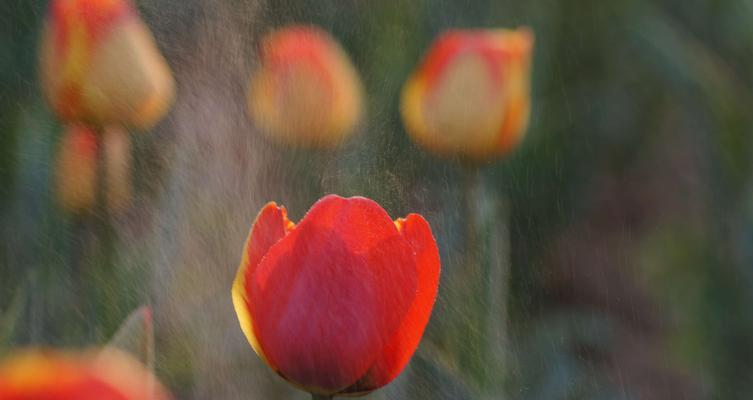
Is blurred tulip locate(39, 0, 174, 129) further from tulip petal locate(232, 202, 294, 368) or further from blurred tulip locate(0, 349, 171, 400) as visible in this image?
blurred tulip locate(0, 349, 171, 400)

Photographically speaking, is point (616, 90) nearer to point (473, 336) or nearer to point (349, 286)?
point (473, 336)

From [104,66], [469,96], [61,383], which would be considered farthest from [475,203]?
[61,383]

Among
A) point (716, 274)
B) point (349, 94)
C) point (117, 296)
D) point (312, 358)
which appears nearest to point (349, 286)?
point (312, 358)

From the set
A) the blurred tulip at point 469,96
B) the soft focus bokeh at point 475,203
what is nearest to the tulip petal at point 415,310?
the soft focus bokeh at point 475,203

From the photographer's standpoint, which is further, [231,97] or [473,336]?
[473,336]

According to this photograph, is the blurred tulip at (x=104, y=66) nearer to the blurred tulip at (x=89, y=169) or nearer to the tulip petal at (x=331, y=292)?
the blurred tulip at (x=89, y=169)
